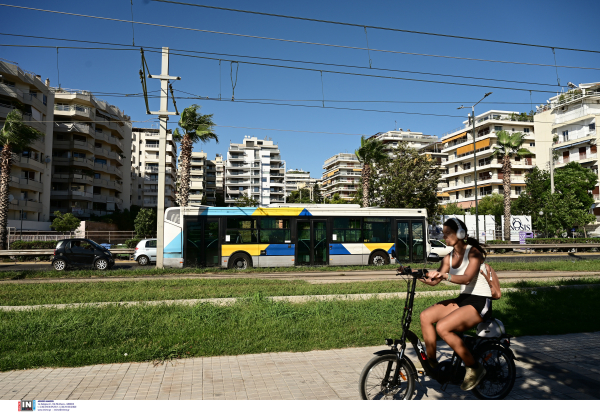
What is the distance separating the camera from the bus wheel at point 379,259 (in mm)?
20125

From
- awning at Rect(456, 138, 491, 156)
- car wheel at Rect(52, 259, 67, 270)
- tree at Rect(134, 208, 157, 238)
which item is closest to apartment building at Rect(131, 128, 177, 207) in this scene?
tree at Rect(134, 208, 157, 238)

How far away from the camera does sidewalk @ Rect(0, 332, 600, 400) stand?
424 centimetres

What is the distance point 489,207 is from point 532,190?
6961 millimetres

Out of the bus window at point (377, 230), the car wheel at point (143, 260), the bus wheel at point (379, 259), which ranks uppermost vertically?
the bus window at point (377, 230)

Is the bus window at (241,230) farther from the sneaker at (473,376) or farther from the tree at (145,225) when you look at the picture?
the tree at (145,225)


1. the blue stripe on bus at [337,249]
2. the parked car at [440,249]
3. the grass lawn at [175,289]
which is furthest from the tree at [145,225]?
the grass lawn at [175,289]

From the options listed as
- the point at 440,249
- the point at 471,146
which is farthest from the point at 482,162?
the point at 440,249

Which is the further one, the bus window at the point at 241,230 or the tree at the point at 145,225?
the tree at the point at 145,225

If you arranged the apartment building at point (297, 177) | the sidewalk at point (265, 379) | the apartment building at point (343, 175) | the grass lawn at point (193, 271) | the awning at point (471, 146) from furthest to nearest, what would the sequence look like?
the apartment building at point (297, 177) → the apartment building at point (343, 175) → the awning at point (471, 146) → the grass lawn at point (193, 271) → the sidewalk at point (265, 379)

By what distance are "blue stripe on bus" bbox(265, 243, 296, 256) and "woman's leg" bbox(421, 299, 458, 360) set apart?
15.1m

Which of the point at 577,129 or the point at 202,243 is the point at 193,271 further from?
the point at 577,129

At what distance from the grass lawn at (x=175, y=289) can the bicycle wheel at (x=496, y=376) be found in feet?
21.3

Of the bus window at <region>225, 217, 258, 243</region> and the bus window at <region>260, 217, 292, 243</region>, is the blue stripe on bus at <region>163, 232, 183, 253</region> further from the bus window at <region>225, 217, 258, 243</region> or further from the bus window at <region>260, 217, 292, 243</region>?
the bus window at <region>260, 217, 292, 243</region>

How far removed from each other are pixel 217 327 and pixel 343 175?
420 ft
